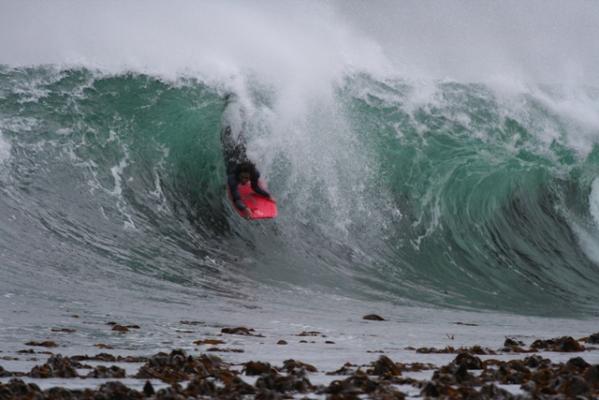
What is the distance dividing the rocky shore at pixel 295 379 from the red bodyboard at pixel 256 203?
7919 millimetres

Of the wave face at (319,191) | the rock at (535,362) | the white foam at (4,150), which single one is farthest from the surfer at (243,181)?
the rock at (535,362)


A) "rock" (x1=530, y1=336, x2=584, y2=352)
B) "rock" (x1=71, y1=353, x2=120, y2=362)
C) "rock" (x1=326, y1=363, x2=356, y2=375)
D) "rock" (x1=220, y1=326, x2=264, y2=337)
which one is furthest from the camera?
"rock" (x1=220, y1=326, x2=264, y2=337)

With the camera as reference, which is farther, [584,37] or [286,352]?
[584,37]

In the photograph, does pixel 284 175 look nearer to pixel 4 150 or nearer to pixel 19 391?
pixel 4 150

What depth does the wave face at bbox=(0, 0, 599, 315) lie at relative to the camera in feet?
42.8

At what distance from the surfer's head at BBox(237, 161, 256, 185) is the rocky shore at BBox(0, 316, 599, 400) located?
8065 millimetres

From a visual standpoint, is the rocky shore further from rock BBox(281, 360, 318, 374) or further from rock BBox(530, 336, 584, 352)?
rock BBox(530, 336, 584, 352)

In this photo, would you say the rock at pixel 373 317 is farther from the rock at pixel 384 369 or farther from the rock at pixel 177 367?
the rock at pixel 384 369

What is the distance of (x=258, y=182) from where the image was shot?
1450cm

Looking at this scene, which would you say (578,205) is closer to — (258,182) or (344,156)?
(344,156)

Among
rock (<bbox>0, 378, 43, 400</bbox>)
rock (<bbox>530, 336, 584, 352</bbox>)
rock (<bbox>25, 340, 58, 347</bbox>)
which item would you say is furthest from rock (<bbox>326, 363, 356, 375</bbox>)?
rock (<bbox>25, 340, 58, 347</bbox>)

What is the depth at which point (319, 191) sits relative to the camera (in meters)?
15.9

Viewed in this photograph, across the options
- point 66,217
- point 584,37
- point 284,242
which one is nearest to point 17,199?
point 66,217

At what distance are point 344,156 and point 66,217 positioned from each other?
5.31m
